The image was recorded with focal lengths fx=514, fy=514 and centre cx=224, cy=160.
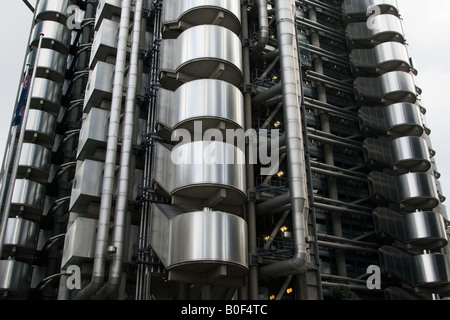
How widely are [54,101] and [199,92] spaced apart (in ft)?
81.3

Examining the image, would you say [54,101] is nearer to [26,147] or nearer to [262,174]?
[26,147]

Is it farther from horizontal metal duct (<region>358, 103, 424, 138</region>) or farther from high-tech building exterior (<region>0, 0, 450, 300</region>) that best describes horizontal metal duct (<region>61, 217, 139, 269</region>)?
horizontal metal duct (<region>358, 103, 424, 138</region>)

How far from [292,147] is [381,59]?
75.0 ft

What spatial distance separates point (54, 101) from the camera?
5588cm

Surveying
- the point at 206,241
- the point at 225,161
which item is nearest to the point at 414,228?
the point at 225,161

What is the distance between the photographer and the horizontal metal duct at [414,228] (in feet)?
152

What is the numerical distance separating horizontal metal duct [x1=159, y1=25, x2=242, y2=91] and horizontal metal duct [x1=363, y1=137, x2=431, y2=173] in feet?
57.7

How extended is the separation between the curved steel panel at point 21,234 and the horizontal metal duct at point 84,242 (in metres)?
10.9

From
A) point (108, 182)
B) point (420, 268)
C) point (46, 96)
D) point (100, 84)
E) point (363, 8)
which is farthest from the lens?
point (363, 8)

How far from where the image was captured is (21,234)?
4847cm

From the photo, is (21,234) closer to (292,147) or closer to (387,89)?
(292,147)
